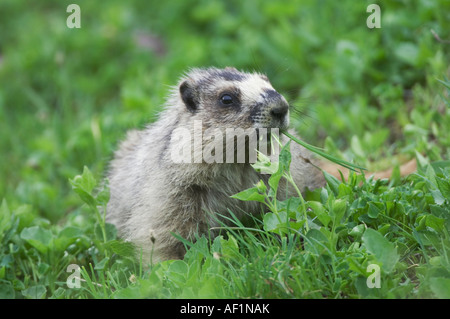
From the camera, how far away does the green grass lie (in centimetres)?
342

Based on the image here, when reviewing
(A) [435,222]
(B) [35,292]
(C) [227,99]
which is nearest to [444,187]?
(A) [435,222]

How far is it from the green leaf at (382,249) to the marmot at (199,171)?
1.04 m

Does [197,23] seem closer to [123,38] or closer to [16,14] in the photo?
[123,38]

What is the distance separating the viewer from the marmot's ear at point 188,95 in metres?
4.44

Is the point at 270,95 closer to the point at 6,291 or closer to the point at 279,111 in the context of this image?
the point at 279,111

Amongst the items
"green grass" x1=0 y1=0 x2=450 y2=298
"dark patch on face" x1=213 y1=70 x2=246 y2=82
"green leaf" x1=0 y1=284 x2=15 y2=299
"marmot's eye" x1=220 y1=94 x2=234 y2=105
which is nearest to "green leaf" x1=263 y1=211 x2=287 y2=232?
"green grass" x1=0 y1=0 x2=450 y2=298

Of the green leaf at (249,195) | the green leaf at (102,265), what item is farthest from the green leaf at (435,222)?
the green leaf at (102,265)

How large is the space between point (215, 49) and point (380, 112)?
10.1 feet

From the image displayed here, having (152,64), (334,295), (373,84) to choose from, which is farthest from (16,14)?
(334,295)

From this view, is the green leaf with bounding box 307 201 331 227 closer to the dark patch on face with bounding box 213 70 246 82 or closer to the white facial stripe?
the white facial stripe

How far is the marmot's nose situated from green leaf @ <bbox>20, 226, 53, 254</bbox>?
1.91 metres

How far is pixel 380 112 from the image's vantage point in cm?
645

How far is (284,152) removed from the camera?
3680mm

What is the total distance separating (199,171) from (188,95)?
0.62 m
